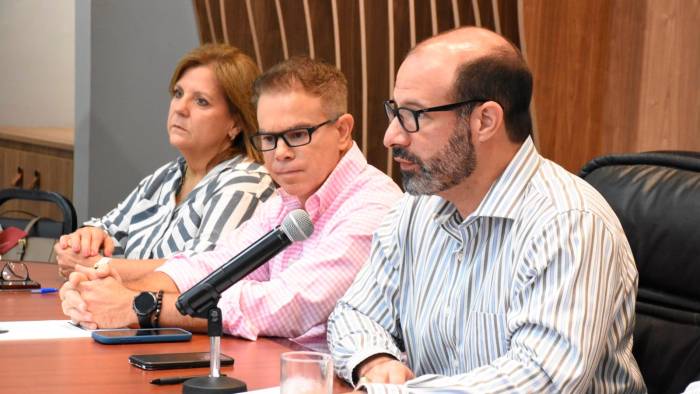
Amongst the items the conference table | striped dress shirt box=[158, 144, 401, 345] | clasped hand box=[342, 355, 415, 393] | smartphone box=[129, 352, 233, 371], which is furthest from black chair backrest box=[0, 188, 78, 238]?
clasped hand box=[342, 355, 415, 393]

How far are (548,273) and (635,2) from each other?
2.12 meters

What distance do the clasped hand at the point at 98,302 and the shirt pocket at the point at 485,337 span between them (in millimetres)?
836

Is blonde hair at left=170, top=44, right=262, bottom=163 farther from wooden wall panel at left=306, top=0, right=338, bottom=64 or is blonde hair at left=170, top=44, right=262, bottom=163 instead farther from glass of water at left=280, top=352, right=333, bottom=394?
glass of water at left=280, top=352, right=333, bottom=394

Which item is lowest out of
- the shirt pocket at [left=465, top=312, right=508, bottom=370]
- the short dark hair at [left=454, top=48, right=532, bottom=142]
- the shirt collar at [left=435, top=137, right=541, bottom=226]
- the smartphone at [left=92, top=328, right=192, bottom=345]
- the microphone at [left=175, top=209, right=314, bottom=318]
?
the smartphone at [left=92, top=328, right=192, bottom=345]

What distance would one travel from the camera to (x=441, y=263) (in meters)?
1.95

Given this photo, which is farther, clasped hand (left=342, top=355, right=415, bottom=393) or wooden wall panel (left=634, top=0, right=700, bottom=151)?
wooden wall panel (left=634, top=0, right=700, bottom=151)

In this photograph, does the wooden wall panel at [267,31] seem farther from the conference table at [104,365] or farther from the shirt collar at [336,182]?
the conference table at [104,365]

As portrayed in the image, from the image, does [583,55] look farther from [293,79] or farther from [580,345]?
[580,345]

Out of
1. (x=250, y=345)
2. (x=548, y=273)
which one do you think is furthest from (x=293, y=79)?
(x=548, y=273)

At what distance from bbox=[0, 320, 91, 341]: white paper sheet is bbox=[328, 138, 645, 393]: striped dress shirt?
0.57 meters

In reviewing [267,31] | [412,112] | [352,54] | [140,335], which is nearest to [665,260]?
[412,112]

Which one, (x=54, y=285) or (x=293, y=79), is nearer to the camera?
(x=293, y=79)

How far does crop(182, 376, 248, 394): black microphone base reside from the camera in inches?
65.9

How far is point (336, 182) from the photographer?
2.49 meters
